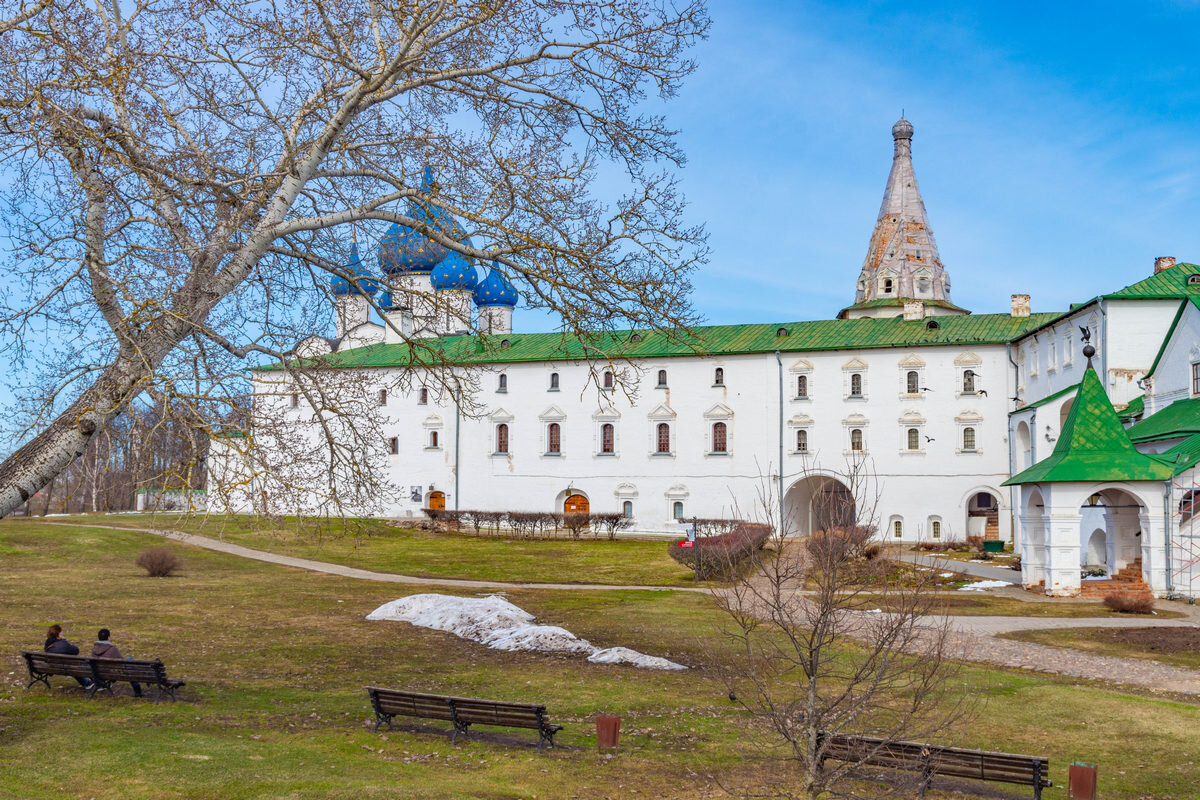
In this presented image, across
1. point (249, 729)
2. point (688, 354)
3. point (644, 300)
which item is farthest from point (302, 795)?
point (688, 354)

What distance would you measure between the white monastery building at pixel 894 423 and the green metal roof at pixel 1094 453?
51mm

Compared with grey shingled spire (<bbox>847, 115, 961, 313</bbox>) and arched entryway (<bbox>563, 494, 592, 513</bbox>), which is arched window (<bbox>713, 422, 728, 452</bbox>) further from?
grey shingled spire (<bbox>847, 115, 961, 313</bbox>)

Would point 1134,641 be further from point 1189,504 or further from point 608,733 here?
point 608,733

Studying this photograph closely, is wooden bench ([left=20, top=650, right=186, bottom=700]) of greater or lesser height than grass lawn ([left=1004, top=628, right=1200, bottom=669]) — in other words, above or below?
above

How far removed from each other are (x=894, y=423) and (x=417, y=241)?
3432 centimetres

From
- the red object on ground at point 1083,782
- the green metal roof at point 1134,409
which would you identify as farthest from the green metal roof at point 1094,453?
the red object on ground at point 1083,782

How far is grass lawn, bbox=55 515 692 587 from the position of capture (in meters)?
28.4

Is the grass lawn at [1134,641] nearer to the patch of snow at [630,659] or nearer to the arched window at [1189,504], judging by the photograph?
the arched window at [1189,504]

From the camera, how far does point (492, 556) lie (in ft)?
112

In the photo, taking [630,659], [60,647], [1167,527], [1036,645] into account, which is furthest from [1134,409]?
[60,647]

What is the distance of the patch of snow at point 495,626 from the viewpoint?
14.3m

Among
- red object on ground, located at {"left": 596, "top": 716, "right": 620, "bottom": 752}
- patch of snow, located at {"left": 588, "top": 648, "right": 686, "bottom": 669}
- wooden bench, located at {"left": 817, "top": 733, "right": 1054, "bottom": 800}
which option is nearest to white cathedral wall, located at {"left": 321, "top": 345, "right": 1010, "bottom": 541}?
patch of snow, located at {"left": 588, "top": 648, "right": 686, "bottom": 669}

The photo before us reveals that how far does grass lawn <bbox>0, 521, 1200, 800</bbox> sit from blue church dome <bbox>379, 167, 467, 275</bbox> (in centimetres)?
445

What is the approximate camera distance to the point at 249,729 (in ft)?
32.7
